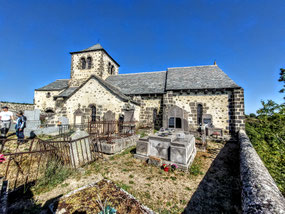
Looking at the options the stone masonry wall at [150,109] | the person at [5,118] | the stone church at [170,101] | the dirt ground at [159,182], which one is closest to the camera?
the dirt ground at [159,182]

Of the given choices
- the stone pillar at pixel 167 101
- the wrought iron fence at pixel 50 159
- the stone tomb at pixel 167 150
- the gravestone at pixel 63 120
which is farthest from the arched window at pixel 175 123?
the gravestone at pixel 63 120

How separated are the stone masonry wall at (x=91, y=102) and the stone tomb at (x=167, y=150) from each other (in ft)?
19.6

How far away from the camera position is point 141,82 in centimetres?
1667

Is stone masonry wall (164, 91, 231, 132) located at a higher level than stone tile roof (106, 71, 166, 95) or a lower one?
lower

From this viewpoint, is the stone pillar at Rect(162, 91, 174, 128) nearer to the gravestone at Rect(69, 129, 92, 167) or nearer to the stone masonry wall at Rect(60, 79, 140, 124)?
the stone masonry wall at Rect(60, 79, 140, 124)

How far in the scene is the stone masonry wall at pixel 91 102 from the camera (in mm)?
11875

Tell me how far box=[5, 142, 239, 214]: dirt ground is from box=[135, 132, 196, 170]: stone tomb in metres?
0.37

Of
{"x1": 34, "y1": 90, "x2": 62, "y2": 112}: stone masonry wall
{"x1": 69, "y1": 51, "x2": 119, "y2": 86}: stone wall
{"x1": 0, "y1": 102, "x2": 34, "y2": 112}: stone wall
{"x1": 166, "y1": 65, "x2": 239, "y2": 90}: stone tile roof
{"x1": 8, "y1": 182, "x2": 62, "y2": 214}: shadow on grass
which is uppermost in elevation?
{"x1": 69, "y1": 51, "x2": 119, "y2": 86}: stone wall

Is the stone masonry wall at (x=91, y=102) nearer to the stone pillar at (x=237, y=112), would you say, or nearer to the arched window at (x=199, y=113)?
the arched window at (x=199, y=113)

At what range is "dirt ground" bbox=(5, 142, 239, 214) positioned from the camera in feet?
10.6

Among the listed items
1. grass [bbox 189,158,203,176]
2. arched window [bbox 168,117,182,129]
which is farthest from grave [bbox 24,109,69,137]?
grass [bbox 189,158,203,176]

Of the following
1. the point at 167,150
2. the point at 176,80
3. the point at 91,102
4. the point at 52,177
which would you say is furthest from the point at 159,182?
the point at 176,80

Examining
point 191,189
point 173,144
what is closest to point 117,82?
point 173,144

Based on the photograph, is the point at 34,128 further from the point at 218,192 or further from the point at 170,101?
the point at 218,192
